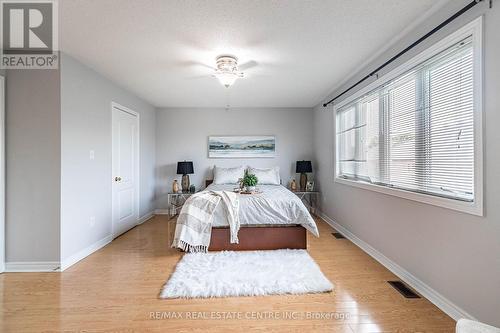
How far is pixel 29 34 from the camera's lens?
224cm

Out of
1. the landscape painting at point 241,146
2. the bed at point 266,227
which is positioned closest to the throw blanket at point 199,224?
the bed at point 266,227

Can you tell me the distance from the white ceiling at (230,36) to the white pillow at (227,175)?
189 cm

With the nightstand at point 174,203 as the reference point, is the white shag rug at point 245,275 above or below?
below

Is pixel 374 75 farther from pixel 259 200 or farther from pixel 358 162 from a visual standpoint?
pixel 259 200

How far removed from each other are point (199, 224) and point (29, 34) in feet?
8.48

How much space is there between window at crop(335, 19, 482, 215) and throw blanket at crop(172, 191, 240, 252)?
1.78 m

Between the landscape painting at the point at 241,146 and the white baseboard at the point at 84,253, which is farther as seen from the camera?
the landscape painting at the point at 241,146

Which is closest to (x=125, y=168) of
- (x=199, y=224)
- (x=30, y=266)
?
(x=30, y=266)

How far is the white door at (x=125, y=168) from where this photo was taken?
146 inches

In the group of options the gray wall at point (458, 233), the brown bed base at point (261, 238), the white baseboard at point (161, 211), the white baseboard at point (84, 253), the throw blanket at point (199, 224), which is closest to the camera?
the gray wall at point (458, 233)

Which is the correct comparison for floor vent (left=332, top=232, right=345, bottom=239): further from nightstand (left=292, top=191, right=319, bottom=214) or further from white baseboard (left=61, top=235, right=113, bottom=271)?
white baseboard (left=61, top=235, right=113, bottom=271)

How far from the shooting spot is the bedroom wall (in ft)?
17.3

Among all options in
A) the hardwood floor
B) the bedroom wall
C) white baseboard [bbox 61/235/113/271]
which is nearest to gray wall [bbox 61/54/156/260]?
white baseboard [bbox 61/235/113/271]

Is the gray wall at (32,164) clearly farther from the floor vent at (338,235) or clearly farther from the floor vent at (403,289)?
the floor vent at (338,235)
